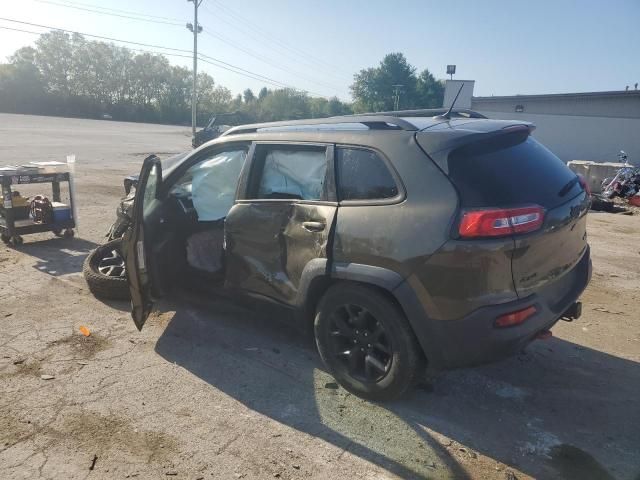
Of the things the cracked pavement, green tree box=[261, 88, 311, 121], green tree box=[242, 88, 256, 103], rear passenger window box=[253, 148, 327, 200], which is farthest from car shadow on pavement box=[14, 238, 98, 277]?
green tree box=[242, 88, 256, 103]

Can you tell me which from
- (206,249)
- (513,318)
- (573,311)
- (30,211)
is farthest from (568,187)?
(30,211)

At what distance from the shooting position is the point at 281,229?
11.6ft

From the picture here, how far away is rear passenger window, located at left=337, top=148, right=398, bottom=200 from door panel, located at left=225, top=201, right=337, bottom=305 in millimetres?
177

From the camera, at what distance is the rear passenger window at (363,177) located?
3062 millimetres

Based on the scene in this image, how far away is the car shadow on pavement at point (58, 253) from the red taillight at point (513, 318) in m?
4.95

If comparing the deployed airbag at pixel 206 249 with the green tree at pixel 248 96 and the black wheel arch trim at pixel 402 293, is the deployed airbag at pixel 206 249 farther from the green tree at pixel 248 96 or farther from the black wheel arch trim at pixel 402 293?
the green tree at pixel 248 96

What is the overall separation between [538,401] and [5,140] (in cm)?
2463

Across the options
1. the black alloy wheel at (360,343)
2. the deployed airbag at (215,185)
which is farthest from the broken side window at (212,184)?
the black alloy wheel at (360,343)

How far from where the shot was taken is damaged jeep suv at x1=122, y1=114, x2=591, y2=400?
2744 mm

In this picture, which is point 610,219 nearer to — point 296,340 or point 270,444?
point 296,340

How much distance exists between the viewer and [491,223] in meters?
2.67

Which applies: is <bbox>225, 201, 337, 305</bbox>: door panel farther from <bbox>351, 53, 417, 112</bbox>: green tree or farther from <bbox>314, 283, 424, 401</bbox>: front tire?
<bbox>351, 53, 417, 112</bbox>: green tree

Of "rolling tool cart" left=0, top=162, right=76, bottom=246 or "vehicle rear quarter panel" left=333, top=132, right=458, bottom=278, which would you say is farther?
"rolling tool cart" left=0, top=162, right=76, bottom=246

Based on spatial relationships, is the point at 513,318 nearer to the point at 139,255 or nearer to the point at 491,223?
the point at 491,223
